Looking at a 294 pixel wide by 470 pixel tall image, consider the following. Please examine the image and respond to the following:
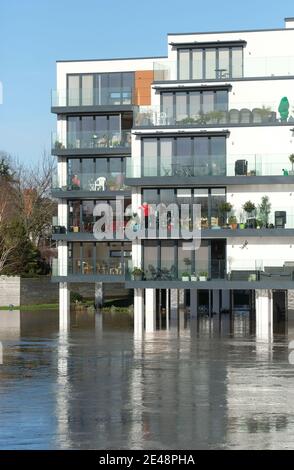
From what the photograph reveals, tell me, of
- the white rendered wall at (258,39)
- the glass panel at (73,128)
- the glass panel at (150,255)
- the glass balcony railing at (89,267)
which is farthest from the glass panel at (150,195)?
the glass panel at (73,128)

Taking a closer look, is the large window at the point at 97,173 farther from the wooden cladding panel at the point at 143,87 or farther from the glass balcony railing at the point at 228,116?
the glass balcony railing at the point at 228,116

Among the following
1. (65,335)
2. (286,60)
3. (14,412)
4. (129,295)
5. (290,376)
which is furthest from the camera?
(129,295)

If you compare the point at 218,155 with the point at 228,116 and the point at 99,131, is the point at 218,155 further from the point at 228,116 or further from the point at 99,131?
the point at 99,131

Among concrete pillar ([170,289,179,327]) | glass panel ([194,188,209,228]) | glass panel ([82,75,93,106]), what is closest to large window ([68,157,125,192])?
glass panel ([82,75,93,106])

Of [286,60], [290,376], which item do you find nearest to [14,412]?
[290,376]

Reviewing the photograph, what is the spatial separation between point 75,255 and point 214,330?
37.7ft

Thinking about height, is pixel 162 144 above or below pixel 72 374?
above

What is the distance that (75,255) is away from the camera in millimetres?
60781

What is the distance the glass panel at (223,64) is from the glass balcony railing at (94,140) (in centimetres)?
698

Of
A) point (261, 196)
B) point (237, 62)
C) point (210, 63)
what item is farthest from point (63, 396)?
point (237, 62)

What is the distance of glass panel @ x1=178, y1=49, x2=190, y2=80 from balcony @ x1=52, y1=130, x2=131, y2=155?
18.8 feet

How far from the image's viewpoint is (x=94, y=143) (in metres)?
60.0

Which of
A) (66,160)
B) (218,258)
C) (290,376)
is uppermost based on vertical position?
(66,160)

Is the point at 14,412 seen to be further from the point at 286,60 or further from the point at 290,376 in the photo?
the point at 286,60
